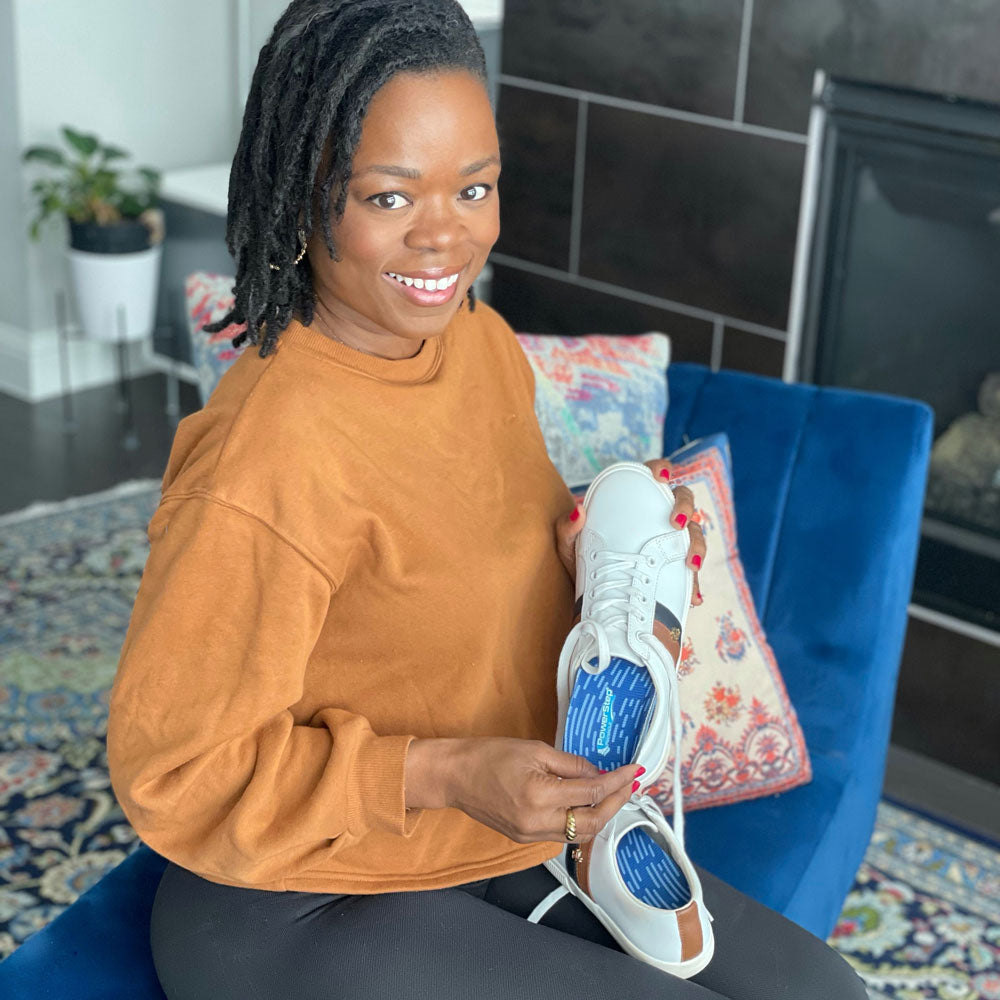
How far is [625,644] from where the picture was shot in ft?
4.00

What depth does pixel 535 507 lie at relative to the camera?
1.28m

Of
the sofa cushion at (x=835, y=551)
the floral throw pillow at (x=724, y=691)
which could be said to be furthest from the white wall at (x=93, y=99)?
the floral throw pillow at (x=724, y=691)

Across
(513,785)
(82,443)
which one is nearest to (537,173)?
(82,443)

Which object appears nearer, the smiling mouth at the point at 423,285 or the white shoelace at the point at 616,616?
the smiling mouth at the point at 423,285

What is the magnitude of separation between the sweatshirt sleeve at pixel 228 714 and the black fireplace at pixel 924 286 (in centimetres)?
166

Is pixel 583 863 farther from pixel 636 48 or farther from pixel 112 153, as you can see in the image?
pixel 112 153

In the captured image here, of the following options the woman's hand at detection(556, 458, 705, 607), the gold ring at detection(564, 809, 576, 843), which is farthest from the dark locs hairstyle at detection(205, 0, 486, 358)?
the gold ring at detection(564, 809, 576, 843)

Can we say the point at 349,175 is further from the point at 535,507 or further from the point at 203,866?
the point at 203,866

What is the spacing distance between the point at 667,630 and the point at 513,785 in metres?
0.26

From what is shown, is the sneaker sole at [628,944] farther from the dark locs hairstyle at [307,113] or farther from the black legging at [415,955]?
the dark locs hairstyle at [307,113]

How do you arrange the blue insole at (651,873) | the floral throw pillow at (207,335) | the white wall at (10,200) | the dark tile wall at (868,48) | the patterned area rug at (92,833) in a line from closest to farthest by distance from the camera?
1. the blue insole at (651,873)
2. the floral throw pillow at (207,335)
3. the patterned area rug at (92,833)
4. the dark tile wall at (868,48)
5. the white wall at (10,200)

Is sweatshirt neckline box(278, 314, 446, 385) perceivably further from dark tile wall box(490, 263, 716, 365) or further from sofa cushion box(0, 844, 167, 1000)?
dark tile wall box(490, 263, 716, 365)

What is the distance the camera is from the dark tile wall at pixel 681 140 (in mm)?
2379

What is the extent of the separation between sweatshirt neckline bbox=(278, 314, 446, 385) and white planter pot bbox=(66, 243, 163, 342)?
2372 millimetres
